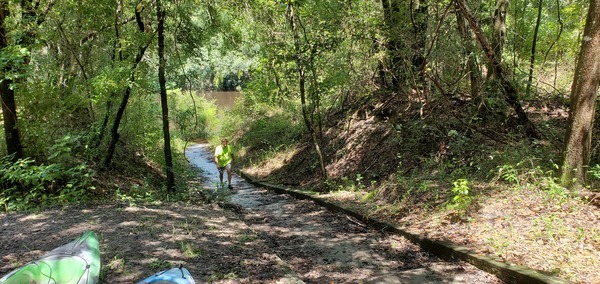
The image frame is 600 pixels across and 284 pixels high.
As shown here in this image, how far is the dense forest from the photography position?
5.77 metres

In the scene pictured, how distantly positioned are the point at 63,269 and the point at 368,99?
11.2m

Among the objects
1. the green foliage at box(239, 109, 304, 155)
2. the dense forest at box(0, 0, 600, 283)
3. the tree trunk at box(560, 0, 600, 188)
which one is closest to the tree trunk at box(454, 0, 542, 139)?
the dense forest at box(0, 0, 600, 283)

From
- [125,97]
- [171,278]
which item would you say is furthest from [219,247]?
[125,97]

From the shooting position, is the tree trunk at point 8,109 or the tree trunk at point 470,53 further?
the tree trunk at point 8,109

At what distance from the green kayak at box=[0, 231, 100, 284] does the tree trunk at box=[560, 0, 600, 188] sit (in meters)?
6.02

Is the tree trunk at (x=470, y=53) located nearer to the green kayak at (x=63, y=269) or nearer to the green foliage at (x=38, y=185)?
the green kayak at (x=63, y=269)

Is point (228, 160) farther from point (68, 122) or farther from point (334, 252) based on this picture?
point (334, 252)

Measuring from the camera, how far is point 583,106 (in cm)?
553

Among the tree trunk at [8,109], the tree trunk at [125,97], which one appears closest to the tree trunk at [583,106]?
the tree trunk at [125,97]

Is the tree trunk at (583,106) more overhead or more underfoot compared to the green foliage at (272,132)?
more overhead

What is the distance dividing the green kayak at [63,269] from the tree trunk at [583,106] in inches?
237

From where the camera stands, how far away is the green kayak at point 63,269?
3543 mm

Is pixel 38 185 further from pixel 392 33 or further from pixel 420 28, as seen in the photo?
pixel 420 28

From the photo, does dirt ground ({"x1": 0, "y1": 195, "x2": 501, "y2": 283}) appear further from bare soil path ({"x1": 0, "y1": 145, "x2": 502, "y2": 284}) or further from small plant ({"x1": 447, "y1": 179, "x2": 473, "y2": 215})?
small plant ({"x1": 447, "y1": 179, "x2": 473, "y2": 215})
